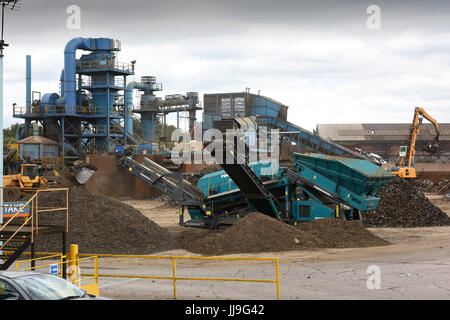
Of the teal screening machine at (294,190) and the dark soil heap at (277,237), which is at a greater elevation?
the teal screening machine at (294,190)

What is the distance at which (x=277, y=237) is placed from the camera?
1905 centimetres

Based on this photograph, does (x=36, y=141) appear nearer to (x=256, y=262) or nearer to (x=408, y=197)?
(x=408, y=197)

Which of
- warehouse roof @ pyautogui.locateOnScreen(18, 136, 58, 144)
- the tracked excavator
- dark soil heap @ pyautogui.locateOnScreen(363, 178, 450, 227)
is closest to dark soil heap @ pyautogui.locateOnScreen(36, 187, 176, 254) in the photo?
dark soil heap @ pyautogui.locateOnScreen(363, 178, 450, 227)

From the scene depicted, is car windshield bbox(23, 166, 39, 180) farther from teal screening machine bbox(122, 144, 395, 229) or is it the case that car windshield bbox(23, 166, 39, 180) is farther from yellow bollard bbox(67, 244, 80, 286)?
yellow bollard bbox(67, 244, 80, 286)

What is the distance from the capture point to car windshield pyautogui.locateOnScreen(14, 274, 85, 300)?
925 cm

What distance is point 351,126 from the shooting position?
76938 mm

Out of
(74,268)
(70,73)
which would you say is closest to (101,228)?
(74,268)

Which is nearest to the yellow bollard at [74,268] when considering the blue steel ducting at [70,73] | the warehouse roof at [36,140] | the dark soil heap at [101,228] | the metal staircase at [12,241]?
the metal staircase at [12,241]

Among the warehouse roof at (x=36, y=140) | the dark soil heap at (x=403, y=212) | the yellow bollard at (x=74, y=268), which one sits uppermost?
the warehouse roof at (x=36, y=140)

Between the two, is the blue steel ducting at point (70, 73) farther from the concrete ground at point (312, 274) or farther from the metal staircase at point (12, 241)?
the metal staircase at point (12, 241)

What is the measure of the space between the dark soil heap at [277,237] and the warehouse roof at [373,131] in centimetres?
5399

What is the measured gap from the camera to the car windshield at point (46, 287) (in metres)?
9.25
